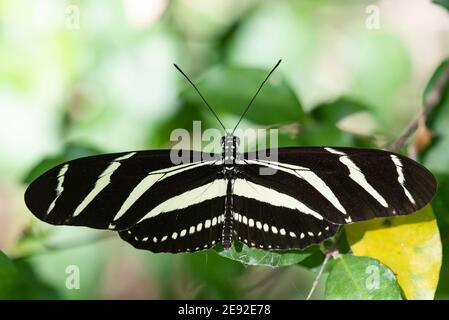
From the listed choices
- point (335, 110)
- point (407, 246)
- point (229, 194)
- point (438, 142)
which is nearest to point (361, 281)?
point (407, 246)

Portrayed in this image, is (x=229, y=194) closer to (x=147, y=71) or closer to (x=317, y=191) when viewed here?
(x=317, y=191)

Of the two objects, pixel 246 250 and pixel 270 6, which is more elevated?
pixel 270 6

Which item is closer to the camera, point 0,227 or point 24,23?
point 24,23

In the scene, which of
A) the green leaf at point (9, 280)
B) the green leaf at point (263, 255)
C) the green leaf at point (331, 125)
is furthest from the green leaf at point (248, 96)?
the green leaf at point (9, 280)

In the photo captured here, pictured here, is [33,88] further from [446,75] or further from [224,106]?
[446,75]

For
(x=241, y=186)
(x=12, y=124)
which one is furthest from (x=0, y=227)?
(x=241, y=186)

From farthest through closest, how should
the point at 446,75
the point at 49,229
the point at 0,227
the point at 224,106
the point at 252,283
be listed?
the point at 0,227
the point at 252,283
the point at 49,229
the point at 224,106
the point at 446,75

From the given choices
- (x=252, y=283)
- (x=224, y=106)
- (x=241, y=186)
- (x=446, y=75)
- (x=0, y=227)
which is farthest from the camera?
(x=0, y=227)
